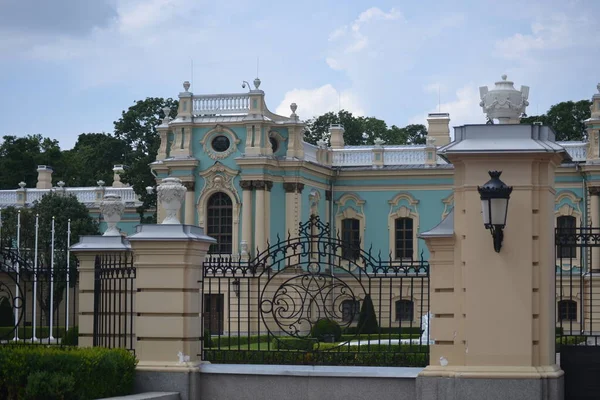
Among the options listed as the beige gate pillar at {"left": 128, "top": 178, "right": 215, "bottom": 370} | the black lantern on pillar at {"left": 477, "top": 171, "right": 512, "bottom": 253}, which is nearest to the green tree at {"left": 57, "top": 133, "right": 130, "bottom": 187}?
the beige gate pillar at {"left": 128, "top": 178, "right": 215, "bottom": 370}

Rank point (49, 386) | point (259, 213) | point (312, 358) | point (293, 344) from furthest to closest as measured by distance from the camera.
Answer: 1. point (259, 213)
2. point (293, 344)
3. point (312, 358)
4. point (49, 386)

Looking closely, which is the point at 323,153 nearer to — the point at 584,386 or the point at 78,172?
the point at 78,172

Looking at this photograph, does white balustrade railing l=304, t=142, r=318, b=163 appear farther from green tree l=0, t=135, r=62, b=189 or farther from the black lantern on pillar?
the black lantern on pillar

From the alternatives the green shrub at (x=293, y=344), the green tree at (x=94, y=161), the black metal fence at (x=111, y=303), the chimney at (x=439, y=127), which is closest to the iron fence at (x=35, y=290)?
the black metal fence at (x=111, y=303)

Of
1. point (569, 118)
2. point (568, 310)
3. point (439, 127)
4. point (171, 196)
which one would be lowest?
point (568, 310)

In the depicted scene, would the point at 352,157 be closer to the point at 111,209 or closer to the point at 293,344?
the point at 293,344

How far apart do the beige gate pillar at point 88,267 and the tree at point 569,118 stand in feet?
137

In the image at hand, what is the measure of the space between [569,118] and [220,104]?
21889 mm

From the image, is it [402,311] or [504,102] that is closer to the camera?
[504,102]

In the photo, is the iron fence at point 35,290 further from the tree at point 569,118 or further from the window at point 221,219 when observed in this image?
the tree at point 569,118

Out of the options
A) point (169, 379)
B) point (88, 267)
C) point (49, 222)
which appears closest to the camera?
point (169, 379)

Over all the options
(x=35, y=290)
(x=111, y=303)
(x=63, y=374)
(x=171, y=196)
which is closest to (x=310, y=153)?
(x=35, y=290)

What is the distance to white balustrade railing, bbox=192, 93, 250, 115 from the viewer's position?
37.5 meters

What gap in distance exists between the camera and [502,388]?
11.4 meters
